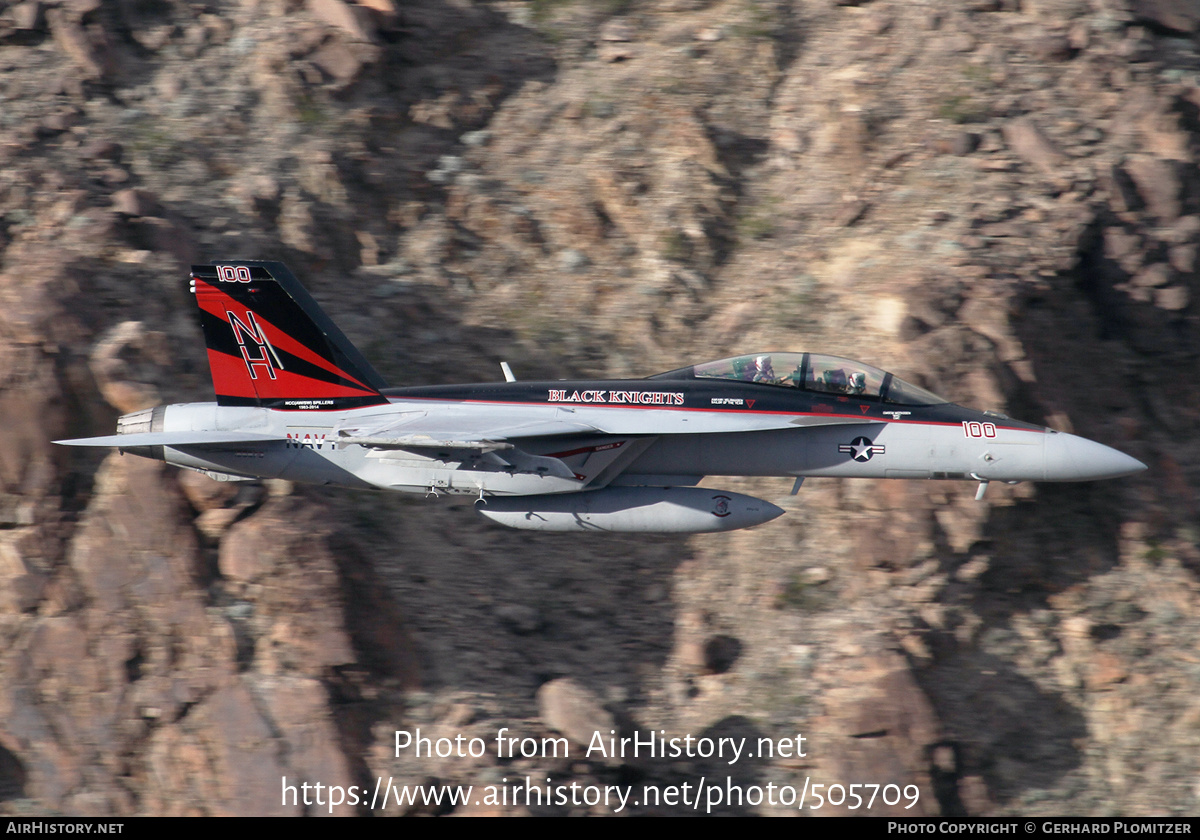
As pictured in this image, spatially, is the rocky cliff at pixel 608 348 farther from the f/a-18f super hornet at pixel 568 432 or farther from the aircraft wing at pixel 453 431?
the aircraft wing at pixel 453 431

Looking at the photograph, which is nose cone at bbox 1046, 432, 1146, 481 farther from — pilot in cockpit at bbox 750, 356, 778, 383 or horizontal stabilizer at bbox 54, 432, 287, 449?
horizontal stabilizer at bbox 54, 432, 287, 449

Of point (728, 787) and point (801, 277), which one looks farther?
point (801, 277)

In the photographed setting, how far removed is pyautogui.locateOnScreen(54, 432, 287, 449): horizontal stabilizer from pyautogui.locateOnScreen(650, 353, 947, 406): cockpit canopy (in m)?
6.89

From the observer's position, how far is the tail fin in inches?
642

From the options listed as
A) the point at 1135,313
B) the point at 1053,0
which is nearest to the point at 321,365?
the point at 1135,313

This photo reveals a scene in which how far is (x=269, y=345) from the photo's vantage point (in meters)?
16.4

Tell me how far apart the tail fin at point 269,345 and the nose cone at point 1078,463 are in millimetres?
9543

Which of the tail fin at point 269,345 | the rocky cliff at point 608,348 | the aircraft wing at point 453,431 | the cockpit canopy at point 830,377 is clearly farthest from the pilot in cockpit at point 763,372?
the tail fin at point 269,345

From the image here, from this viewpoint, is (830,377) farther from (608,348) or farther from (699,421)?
(608,348)

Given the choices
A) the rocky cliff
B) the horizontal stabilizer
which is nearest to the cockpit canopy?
the rocky cliff
